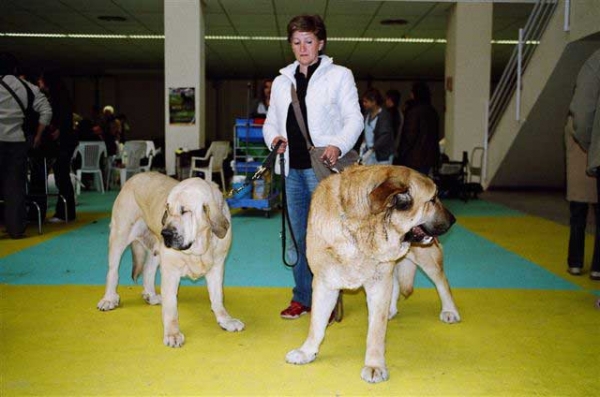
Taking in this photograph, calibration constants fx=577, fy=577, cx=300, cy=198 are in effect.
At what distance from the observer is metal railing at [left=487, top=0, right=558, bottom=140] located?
9.81 m

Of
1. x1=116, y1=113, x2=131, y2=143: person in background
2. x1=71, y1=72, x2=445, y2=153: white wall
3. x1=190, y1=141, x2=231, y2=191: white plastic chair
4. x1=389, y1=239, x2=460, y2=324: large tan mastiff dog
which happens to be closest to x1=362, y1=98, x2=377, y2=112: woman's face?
x1=190, y1=141, x2=231, y2=191: white plastic chair

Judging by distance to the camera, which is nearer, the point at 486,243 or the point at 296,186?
the point at 296,186

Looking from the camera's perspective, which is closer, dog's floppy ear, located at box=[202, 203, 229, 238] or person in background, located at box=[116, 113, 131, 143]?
dog's floppy ear, located at box=[202, 203, 229, 238]

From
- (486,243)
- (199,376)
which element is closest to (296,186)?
(199,376)

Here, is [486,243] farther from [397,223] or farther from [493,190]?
[493,190]

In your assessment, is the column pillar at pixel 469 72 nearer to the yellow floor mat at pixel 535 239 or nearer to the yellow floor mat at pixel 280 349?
the yellow floor mat at pixel 535 239

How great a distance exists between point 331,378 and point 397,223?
32.3 inches

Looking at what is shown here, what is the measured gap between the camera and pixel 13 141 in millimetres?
6359

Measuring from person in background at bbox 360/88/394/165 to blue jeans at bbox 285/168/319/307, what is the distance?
14.5 feet

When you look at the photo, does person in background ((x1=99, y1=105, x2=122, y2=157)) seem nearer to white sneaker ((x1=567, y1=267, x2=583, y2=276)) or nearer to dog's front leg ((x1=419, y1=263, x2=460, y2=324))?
white sneaker ((x1=567, y1=267, x2=583, y2=276))

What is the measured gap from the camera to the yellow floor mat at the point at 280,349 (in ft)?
8.84

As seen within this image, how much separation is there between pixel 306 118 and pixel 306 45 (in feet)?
1.47

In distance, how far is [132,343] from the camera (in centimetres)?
324

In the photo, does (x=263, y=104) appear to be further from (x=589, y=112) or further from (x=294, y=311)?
(x=294, y=311)
